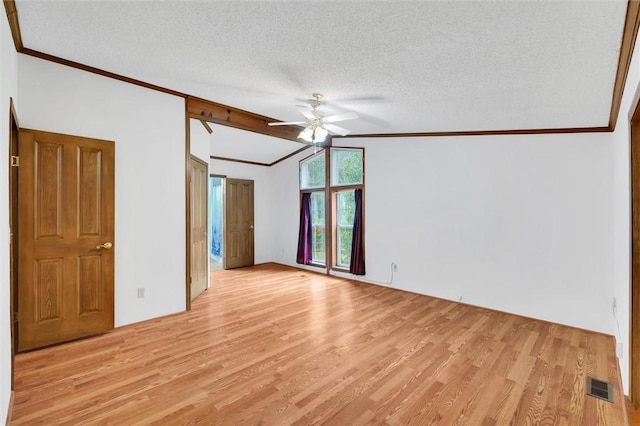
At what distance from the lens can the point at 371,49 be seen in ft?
7.50

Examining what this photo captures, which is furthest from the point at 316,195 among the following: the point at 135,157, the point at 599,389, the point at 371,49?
the point at 599,389

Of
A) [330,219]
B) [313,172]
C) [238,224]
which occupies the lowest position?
[238,224]

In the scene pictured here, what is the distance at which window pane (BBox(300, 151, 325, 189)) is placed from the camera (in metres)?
6.38

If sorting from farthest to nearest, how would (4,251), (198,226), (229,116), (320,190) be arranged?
(320,190), (198,226), (229,116), (4,251)

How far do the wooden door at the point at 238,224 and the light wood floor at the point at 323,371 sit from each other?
2.93 m

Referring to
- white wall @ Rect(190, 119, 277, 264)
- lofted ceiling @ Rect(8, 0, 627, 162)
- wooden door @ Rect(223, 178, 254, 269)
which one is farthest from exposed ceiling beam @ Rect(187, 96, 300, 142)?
wooden door @ Rect(223, 178, 254, 269)

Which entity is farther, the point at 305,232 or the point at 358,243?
the point at 305,232

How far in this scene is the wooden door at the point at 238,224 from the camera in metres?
6.73

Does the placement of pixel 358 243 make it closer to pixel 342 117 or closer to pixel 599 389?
pixel 342 117

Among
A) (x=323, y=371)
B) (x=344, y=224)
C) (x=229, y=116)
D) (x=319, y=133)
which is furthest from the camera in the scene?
(x=344, y=224)

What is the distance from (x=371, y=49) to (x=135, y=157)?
8.89 feet

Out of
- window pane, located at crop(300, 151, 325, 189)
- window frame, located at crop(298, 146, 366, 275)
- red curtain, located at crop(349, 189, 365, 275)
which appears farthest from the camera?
window pane, located at crop(300, 151, 325, 189)

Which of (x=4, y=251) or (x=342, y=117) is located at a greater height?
(x=342, y=117)

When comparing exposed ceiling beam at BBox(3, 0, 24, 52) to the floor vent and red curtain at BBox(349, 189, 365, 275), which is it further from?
the floor vent
